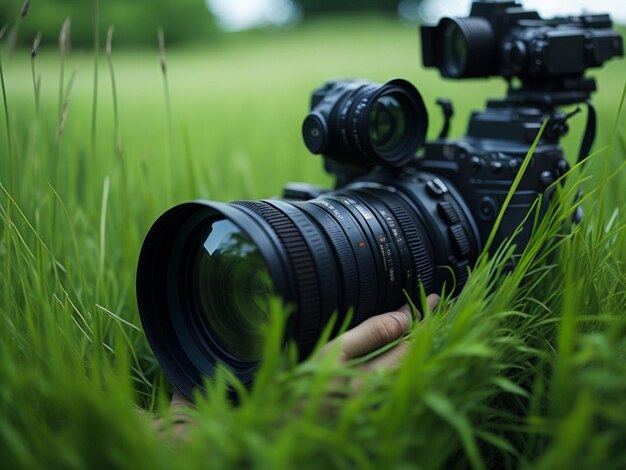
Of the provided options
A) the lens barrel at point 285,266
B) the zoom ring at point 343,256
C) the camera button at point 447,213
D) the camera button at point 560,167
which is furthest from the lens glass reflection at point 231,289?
the camera button at point 560,167

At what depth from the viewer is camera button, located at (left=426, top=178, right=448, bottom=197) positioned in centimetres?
126

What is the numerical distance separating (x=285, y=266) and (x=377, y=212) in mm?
271

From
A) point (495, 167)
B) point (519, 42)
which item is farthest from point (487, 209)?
point (519, 42)

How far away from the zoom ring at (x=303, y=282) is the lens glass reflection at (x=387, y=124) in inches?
12.0

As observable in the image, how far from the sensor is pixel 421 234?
1.20 meters

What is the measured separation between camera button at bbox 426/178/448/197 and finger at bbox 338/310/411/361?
260 millimetres

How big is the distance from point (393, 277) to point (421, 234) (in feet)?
0.39

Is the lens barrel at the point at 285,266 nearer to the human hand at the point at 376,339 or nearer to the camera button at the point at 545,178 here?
the human hand at the point at 376,339

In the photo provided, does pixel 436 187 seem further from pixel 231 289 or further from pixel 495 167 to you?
pixel 231 289

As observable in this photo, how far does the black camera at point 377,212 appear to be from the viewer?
1.03m

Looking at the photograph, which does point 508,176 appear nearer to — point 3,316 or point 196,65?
point 3,316

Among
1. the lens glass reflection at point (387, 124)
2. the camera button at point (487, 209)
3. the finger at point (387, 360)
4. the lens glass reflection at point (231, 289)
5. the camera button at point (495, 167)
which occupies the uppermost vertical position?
the lens glass reflection at point (387, 124)

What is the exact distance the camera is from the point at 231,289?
1101 millimetres

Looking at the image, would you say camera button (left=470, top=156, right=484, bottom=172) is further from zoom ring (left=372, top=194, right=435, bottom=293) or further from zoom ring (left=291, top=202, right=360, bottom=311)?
zoom ring (left=291, top=202, right=360, bottom=311)
